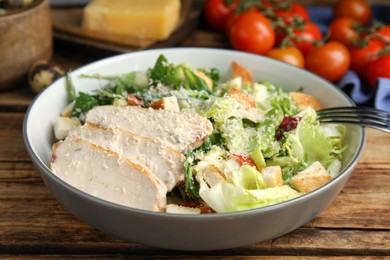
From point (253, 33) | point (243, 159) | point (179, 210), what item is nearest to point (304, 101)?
point (243, 159)

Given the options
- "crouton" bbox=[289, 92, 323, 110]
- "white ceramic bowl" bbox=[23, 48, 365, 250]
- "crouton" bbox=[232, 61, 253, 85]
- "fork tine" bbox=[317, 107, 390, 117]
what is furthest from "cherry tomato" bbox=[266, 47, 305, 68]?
"white ceramic bowl" bbox=[23, 48, 365, 250]

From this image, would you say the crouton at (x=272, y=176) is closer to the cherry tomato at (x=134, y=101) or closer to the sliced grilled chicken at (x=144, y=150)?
the sliced grilled chicken at (x=144, y=150)

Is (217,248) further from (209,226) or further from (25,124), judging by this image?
(25,124)

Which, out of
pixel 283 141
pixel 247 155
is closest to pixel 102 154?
pixel 247 155

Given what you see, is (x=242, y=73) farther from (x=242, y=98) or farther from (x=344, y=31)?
(x=344, y=31)

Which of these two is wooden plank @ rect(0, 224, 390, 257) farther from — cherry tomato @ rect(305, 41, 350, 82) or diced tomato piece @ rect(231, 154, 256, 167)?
cherry tomato @ rect(305, 41, 350, 82)

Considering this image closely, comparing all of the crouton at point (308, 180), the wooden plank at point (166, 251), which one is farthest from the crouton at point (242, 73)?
the wooden plank at point (166, 251)
